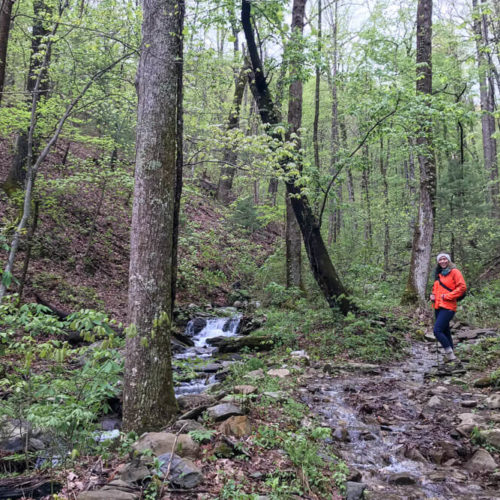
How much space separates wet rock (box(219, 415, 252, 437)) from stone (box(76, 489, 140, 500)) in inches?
50.3

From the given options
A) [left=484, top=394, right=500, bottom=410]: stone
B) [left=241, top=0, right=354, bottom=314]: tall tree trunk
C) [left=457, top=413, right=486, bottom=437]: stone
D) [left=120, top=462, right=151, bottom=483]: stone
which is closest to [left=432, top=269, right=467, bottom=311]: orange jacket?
[left=484, top=394, right=500, bottom=410]: stone

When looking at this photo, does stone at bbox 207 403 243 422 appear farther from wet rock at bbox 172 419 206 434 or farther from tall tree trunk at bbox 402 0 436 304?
tall tree trunk at bbox 402 0 436 304

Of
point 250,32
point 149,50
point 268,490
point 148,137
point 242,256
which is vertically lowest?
point 268,490

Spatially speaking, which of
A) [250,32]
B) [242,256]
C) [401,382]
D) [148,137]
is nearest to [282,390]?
[401,382]

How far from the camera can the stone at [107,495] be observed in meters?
2.74

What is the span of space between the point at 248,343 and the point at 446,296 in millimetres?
4750

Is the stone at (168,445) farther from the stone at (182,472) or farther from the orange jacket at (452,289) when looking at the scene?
the orange jacket at (452,289)

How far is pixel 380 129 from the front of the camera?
325 inches

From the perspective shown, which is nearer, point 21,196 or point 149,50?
point 149,50

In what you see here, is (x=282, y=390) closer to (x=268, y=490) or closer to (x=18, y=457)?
(x=268, y=490)

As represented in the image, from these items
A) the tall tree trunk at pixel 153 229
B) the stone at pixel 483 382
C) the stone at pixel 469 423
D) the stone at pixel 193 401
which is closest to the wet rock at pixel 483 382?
the stone at pixel 483 382

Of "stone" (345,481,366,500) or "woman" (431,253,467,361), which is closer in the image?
"stone" (345,481,366,500)

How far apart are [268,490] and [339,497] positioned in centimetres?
66

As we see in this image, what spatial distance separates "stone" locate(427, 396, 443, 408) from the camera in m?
5.16
